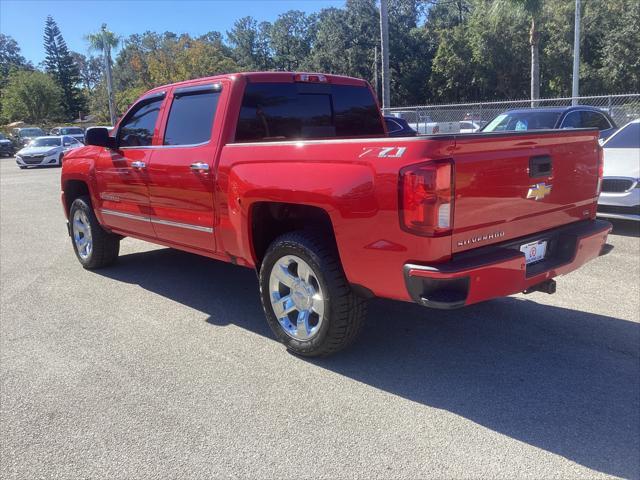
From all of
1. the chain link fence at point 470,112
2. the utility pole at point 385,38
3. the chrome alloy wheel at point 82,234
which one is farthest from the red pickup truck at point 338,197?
→ the utility pole at point 385,38

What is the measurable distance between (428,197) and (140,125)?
355 cm

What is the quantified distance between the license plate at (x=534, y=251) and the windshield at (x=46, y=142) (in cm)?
2704

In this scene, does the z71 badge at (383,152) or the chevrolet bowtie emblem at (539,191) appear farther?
the chevrolet bowtie emblem at (539,191)

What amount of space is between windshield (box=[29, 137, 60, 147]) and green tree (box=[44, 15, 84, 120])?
200ft

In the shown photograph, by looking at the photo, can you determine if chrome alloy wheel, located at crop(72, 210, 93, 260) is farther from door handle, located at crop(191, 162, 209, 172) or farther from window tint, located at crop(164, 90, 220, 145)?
door handle, located at crop(191, 162, 209, 172)

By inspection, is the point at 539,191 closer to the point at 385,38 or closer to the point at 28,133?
the point at 385,38

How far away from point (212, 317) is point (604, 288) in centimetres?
374

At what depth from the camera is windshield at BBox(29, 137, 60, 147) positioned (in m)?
26.2

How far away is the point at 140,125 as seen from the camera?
5.47 meters

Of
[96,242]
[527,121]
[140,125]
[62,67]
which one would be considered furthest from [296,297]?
[62,67]

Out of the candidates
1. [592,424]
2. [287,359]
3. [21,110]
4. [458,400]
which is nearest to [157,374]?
[287,359]

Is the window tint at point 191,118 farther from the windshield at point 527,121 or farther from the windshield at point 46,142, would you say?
the windshield at point 46,142

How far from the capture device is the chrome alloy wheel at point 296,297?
3.82 m

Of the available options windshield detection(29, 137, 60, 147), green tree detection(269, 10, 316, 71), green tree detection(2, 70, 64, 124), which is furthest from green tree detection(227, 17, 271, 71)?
windshield detection(29, 137, 60, 147)
